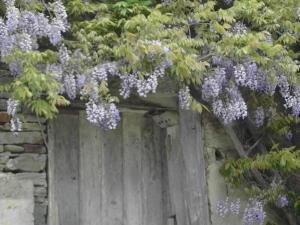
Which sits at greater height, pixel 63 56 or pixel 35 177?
pixel 63 56

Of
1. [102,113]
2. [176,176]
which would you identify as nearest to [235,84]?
[176,176]

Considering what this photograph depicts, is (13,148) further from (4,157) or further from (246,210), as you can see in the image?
(246,210)

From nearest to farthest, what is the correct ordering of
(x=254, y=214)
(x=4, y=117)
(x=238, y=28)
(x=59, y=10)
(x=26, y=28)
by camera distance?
(x=26, y=28) < (x=59, y=10) < (x=4, y=117) < (x=238, y=28) < (x=254, y=214)

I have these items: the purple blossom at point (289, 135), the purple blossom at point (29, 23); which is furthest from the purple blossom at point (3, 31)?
the purple blossom at point (289, 135)

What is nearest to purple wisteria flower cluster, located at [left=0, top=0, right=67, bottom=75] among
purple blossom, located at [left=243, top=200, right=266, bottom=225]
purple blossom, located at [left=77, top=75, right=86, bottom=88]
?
purple blossom, located at [left=77, top=75, right=86, bottom=88]

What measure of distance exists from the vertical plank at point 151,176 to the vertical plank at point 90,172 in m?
0.35

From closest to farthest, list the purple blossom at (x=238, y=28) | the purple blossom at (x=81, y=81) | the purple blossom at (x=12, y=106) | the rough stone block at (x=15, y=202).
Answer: the purple blossom at (x=12, y=106), the purple blossom at (x=81, y=81), the rough stone block at (x=15, y=202), the purple blossom at (x=238, y=28)

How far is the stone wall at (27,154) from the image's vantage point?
463 centimetres

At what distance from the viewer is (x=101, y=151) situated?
202 inches

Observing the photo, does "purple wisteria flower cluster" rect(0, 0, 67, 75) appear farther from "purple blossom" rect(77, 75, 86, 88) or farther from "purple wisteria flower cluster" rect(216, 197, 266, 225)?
"purple wisteria flower cluster" rect(216, 197, 266, 225)

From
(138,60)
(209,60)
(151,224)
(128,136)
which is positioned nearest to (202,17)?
(209,60)

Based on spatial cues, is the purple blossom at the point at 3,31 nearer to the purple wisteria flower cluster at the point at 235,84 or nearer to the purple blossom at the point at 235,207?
the purple wisteria flower cluster at the point at 235,84

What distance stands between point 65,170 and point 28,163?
381mm

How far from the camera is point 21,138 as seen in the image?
4.70 meters
